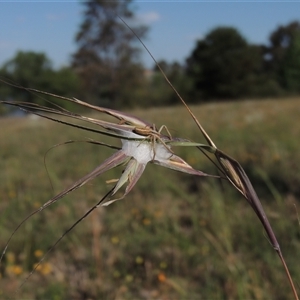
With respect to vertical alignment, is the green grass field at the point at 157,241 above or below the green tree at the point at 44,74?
below

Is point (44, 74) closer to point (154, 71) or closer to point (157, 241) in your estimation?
point (154, 71)

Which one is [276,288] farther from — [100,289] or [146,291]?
[100,289]

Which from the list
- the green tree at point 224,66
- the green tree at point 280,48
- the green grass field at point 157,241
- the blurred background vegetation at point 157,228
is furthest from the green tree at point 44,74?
the green grass field at point 157,241

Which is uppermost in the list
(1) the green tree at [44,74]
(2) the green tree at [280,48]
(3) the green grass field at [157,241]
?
(1) the green tree at [44,74]

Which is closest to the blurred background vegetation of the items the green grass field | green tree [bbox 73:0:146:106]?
the green grass field

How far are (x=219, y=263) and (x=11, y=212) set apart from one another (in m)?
1.25

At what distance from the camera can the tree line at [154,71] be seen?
24.2 metres

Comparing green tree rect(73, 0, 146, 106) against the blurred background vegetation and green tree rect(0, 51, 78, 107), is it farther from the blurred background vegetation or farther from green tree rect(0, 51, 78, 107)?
the blurred background vegetation

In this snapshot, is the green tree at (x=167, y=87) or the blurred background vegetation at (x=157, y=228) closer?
the blurred background vegetation at (x=157, y=228)

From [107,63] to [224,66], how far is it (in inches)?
278

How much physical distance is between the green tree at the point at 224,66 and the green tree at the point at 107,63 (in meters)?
3.62

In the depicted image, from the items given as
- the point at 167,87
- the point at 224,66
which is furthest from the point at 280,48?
the point at 167,87

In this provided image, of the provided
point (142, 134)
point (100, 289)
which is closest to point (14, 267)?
point (100, 289)

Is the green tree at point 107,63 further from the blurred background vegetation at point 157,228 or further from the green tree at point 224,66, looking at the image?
the blurred background vegetation at point 157,228
